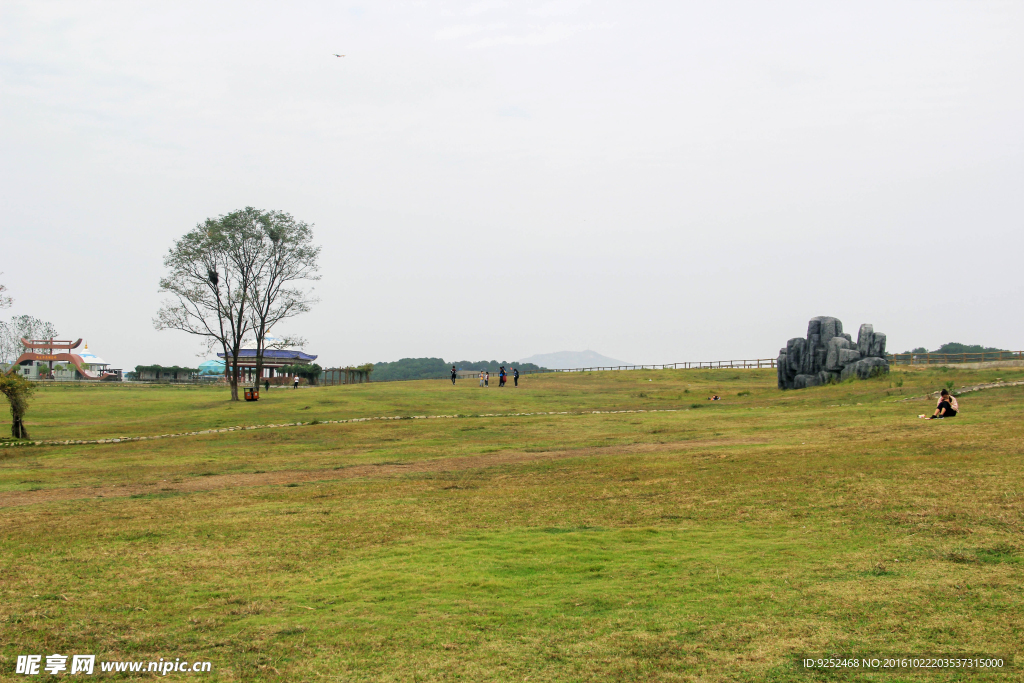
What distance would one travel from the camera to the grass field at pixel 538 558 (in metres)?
7.86

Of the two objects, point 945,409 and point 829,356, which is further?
point 829,356

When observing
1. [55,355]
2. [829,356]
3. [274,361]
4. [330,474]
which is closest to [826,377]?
[829,356]

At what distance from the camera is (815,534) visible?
1215 centimetres

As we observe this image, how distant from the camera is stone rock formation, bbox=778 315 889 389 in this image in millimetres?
53094

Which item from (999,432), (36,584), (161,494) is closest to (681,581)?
(36,584)

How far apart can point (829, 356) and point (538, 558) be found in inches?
1965

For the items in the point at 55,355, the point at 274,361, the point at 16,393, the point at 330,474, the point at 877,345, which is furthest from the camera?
the point at 55,355

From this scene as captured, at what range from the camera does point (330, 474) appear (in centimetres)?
2145

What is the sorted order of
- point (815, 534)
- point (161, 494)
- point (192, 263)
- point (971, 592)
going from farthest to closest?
point (192, 263)
point (161, 494)
point (815, 534)
point (971, 592)

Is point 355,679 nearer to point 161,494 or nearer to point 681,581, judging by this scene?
point 681,581

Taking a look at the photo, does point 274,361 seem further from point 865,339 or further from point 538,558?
point 538,558

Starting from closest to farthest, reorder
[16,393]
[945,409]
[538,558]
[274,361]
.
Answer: [538,558]
[945,409]
[16,393]
[274,361]

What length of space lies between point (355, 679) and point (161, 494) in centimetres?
1317

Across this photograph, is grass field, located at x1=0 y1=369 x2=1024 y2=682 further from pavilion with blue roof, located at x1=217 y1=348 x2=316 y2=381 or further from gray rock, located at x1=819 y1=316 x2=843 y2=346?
pavilion with blue roof, located at x1=217 y1=348 x2=316 y2=381
